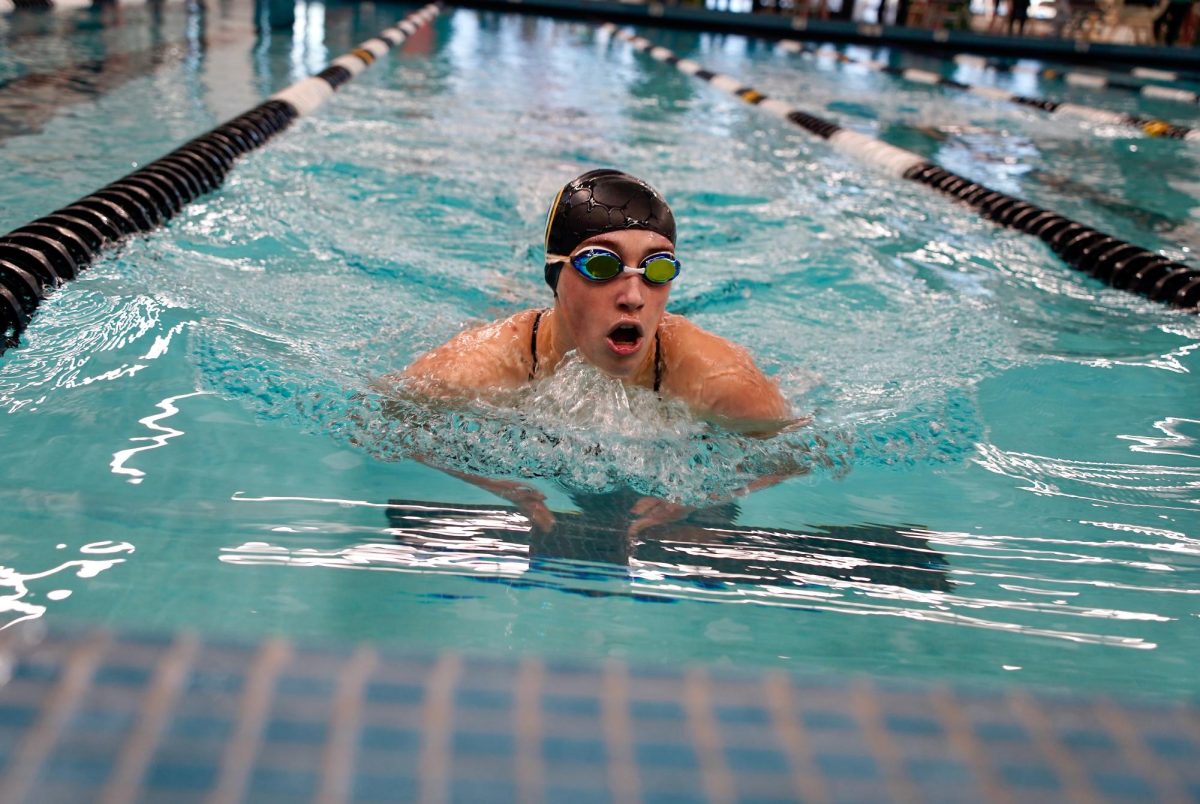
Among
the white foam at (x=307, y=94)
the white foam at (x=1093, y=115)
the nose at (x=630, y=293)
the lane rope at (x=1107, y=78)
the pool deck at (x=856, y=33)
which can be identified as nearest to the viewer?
the nose at (x=630, y=293)

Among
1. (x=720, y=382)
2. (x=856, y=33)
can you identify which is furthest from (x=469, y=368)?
(x=856, y=33)

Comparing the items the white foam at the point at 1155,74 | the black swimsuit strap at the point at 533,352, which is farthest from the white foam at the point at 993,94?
the black swimsuit strap at the point at 533,352

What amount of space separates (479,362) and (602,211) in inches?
18.2

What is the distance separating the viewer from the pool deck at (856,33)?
1647cm

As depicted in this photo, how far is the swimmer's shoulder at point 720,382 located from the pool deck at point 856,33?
15951 mm

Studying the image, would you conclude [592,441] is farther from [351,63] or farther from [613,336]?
[351,63]

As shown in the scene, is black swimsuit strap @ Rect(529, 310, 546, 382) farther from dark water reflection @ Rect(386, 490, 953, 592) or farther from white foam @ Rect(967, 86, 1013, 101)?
white foam @ Rect(967, 86, 1013, 101)

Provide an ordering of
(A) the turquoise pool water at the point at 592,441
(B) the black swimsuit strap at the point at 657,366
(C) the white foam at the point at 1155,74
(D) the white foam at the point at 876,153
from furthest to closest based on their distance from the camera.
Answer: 1. (C) the white foam at the point at 1155,74
2. (D) the white foam at the point at 876,153
3. (B) the black swimsuit strap at the point at 657,366
4. (A) the turquoise pool water at the point at 592,441

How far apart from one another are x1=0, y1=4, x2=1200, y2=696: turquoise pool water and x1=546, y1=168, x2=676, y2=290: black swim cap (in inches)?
13.5

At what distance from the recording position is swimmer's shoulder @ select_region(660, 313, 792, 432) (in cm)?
258

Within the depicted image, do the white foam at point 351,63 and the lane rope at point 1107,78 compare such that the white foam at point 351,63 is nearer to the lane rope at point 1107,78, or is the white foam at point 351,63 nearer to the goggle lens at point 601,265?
the goggle lens at point 601,265

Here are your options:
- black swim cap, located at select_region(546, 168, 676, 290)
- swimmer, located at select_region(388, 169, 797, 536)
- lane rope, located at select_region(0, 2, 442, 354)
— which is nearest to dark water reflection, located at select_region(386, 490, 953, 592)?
swimmer, located at select_region(388, 169, 797, 536)

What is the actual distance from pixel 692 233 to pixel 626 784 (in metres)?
4.19

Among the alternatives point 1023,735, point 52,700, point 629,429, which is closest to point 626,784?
point 1023,735
